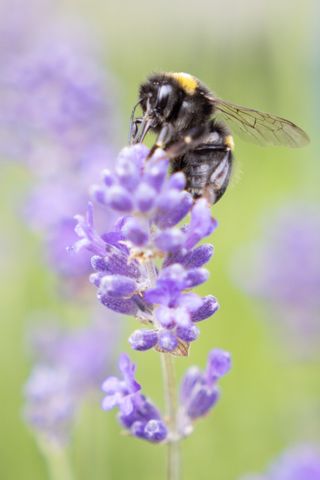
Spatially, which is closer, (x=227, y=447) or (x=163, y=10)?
(x=227, y=447)

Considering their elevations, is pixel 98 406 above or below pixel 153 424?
above

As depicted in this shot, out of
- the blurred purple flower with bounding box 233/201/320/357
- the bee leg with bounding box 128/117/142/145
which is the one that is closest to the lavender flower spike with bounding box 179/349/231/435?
the bee leg with bounding box 128/117/142/145

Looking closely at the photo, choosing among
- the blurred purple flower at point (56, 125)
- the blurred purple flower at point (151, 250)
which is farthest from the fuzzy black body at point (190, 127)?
the blurred purple flower at point (56, 125)

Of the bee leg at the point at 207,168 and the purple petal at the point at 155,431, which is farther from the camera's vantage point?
the bee leg at the point at 207,168

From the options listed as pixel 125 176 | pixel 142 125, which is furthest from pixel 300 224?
pixel 125 176

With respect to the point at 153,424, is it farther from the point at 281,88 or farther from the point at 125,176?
the point at 281,88

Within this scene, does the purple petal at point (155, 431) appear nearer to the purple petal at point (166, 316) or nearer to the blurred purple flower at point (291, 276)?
the purple petal at point (166, 316)

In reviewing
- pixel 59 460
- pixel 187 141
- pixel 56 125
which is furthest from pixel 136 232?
pixel 56 125
